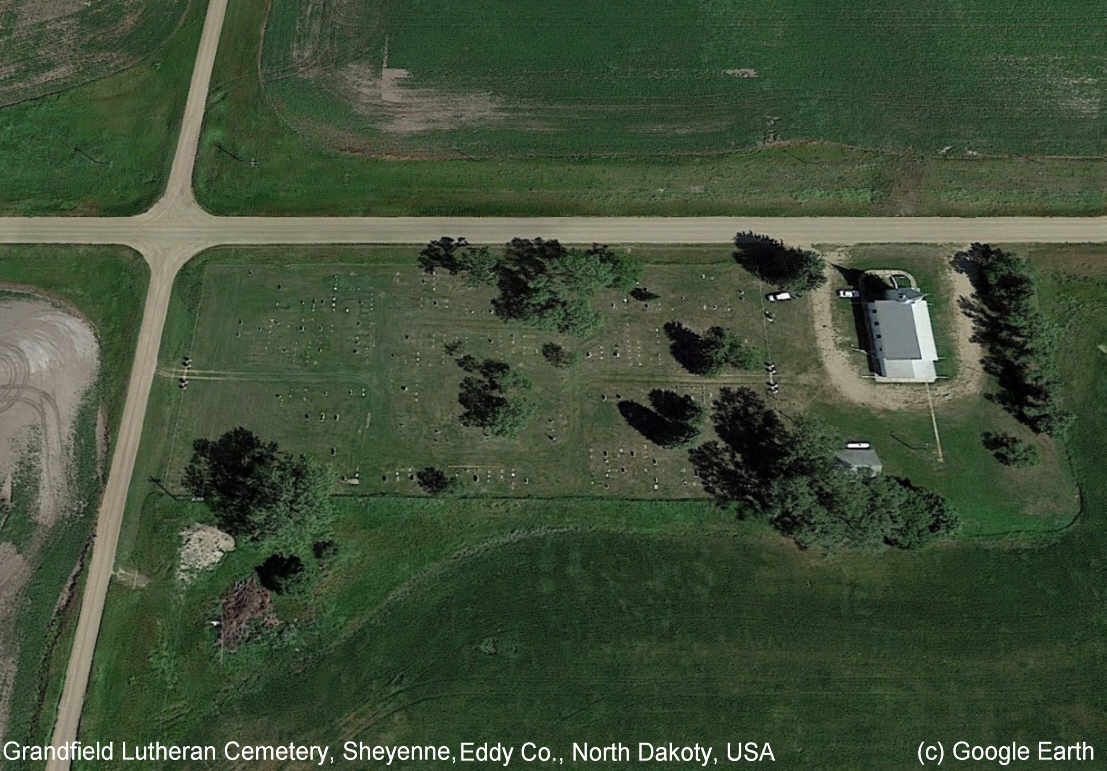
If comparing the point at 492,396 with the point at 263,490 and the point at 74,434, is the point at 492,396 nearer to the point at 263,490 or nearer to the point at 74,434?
the point at 263,490

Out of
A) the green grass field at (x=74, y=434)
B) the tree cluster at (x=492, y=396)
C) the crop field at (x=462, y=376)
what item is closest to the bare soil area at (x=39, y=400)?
the green grass field at (x=74, y=434)

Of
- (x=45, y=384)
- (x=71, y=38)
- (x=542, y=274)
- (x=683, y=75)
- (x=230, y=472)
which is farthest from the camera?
(x=71, y=38)

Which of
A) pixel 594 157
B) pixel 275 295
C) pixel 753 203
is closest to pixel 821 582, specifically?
pixel 753 203

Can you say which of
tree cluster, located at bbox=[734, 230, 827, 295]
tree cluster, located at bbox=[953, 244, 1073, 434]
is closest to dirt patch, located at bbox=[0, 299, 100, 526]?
tree cluster, located at bbox=[734, 230, 827, 295]

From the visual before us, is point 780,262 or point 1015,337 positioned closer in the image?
point 1015,337

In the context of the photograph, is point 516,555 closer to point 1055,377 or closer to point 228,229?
point 228,229

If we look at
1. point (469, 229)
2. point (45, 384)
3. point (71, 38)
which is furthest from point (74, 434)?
point (71, 38)
